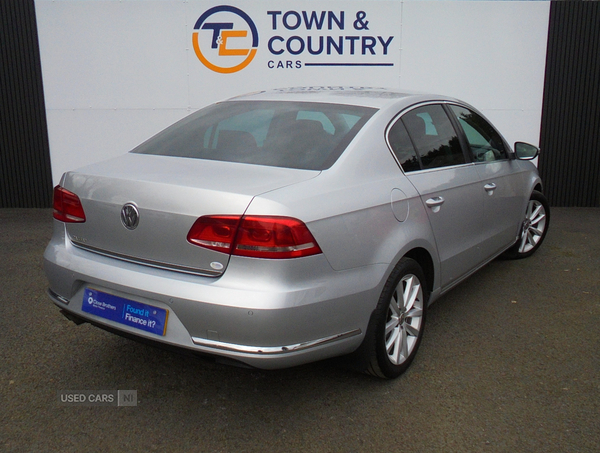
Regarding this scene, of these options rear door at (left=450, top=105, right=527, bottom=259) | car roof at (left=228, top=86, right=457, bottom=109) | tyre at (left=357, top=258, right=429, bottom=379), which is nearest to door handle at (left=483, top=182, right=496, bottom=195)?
rear door at (left=450, top=105, right=527, bottom=259)

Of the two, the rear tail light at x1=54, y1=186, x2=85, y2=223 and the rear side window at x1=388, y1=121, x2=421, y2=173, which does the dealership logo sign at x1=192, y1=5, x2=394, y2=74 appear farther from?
the rear tail light at x1=54, y1=186, x2=85, y2=223

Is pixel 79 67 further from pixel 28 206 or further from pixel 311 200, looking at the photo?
pixel 311 200

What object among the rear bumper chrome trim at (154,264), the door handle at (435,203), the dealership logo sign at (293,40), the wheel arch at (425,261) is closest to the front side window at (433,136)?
the door handle at (435,203)

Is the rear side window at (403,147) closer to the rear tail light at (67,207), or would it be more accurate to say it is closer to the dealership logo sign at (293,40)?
the rear tail light at (67,207)

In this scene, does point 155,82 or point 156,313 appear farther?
point 155,82

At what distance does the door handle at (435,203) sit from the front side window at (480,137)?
863 mm

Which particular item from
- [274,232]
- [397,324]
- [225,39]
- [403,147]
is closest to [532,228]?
[403,147]

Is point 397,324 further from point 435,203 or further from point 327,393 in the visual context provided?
point 435,203

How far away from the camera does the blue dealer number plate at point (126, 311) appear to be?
2443mm

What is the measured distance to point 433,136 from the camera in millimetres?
3615

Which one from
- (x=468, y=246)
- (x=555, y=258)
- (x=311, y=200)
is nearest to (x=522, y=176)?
(x=555, y=258)

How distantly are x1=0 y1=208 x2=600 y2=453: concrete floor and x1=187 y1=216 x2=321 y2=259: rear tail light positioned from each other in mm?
579

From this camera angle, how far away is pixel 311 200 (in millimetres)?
2449

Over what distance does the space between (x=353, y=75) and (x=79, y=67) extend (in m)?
3.71
